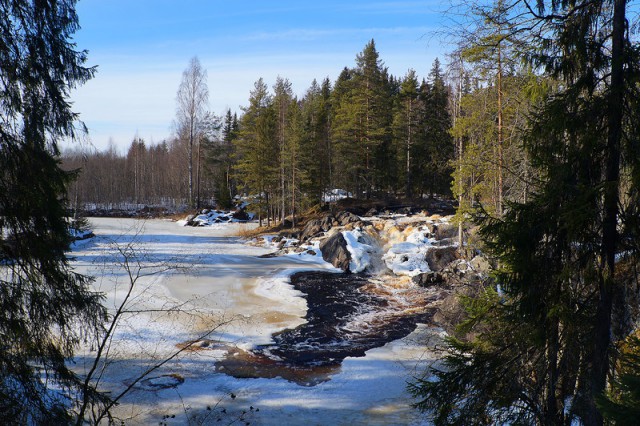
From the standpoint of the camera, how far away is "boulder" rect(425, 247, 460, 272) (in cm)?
2086

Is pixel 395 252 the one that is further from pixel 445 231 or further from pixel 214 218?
pixel 214 218

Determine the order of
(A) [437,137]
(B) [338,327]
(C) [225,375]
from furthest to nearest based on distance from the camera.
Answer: (A) [437,137], (B) [338,327], (C) [225,375]

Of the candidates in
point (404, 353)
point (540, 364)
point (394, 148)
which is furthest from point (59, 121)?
point (394, 148)

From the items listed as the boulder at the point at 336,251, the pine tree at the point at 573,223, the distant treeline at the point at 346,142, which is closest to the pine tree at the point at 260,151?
the distant treeline at the point at 346,142

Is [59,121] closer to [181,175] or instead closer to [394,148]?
[394,148]

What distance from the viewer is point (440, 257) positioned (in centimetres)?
2122

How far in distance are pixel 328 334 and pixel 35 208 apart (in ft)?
31.1

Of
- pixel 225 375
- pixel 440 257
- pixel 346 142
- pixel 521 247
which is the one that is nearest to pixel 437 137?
pixel 346 142

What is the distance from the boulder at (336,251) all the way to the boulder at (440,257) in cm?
452

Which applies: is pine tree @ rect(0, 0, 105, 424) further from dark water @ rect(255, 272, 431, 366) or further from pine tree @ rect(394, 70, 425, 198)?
pine tree @ rect(394, 70, 425, 198)

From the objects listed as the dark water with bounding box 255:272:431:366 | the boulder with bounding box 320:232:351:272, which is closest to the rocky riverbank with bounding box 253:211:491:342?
the boulder with bounding box 320:232:351:272

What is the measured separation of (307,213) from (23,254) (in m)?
30.8

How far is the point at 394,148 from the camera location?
38.7 metres

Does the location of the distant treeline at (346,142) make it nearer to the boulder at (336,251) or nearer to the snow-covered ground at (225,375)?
the boulder at (336,251)
